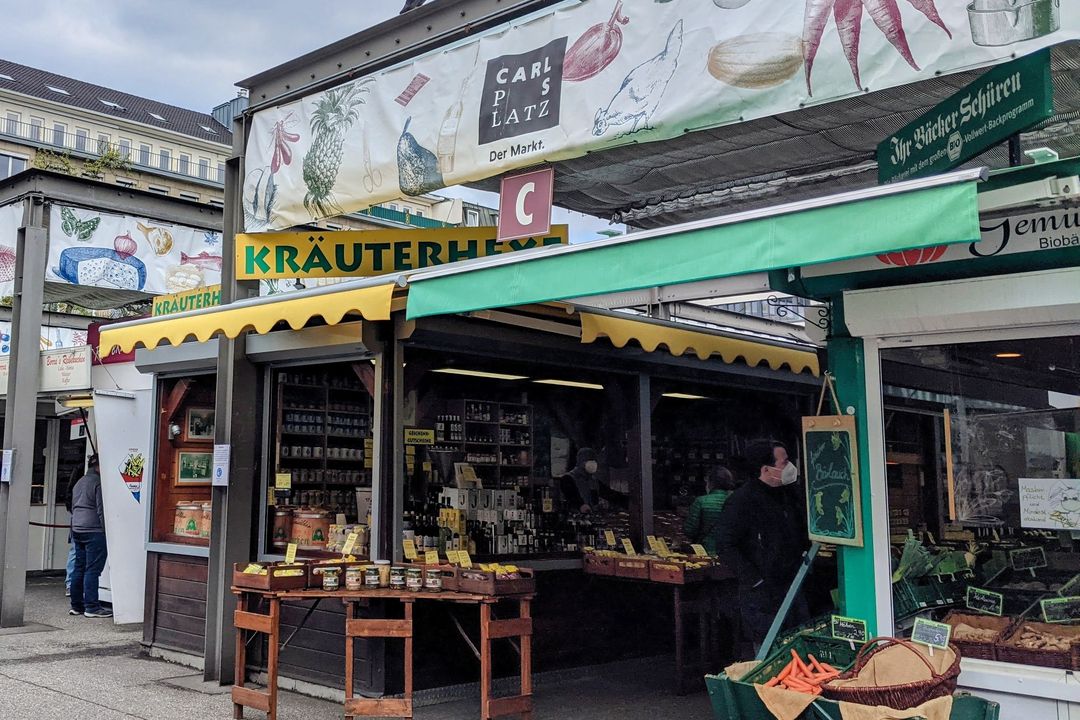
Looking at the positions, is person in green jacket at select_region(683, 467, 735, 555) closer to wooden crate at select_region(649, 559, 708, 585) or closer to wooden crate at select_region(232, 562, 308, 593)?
wooden crate at select_region(649, 559, 708, 585)

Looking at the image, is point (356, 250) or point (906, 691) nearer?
point (906, 691)

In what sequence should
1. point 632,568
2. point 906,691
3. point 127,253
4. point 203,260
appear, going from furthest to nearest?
point 203,260 < point 127,253 < point 632,568 < point 906,691

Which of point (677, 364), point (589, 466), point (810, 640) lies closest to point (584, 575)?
point (589, 466)

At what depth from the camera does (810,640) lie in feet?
A: 15.2

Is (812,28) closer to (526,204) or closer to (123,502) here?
(526,204)

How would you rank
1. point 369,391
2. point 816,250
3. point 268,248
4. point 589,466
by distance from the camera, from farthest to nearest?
point 589,466 < point 268,248 < point 369,391 < point 816,250

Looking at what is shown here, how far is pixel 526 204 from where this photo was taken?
590cm

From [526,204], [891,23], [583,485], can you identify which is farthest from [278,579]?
[891,23]

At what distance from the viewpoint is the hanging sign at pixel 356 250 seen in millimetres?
7457

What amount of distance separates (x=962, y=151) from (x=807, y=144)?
2.11 m

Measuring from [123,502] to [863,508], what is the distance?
25.5 ft

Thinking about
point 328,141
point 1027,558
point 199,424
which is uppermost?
point 328,141

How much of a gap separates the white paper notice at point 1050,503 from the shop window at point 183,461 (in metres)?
6.54

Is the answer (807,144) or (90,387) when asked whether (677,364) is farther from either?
(90,387)
